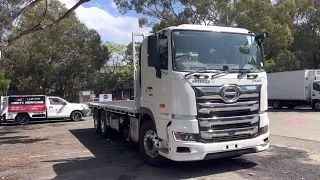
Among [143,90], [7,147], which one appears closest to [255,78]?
[143,90]

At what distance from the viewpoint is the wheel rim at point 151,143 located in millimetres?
7629

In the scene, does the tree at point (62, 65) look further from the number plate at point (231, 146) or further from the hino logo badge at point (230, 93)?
the number plate at point (231, 146)

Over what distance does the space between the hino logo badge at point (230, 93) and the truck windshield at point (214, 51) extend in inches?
19.2

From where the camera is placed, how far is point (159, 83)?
7445 millimetres

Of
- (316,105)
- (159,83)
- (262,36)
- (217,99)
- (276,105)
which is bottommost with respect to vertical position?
(276,105)

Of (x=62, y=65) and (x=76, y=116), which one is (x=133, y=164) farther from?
(x=62, y=65)

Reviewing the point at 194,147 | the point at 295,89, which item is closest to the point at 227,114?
the point at 194,147

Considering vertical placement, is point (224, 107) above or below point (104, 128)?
above

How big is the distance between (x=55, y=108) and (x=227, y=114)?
17863 mm

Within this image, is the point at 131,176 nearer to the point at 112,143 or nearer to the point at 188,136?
the point at 188,136

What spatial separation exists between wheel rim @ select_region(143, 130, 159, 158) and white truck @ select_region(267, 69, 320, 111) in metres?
23.1

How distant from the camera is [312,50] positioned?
39.5 metres

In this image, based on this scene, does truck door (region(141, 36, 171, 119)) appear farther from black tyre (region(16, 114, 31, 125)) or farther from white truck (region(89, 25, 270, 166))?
black tyre (region(16, 114, 31, 125))

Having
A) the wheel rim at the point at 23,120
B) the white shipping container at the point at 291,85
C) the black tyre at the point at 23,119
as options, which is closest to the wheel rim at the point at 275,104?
the white shipping container at the point at 291,85
